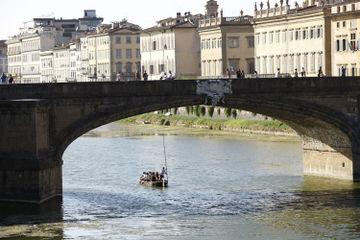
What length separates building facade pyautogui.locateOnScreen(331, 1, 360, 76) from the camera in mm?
101375

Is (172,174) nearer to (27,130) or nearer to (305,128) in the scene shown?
(305,128)

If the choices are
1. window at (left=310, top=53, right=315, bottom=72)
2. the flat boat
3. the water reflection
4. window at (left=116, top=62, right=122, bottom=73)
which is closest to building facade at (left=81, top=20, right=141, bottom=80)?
window at (left=116, top=62, right=122, bottom=73)

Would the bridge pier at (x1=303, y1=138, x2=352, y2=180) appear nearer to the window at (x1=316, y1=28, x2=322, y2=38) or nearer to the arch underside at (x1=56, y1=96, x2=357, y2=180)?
the arch underside at (x1=56, y1=96, x2=357, y2=180)

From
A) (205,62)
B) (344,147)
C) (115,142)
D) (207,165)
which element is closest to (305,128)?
(344,147)

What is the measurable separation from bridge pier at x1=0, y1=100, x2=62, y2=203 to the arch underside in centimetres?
254

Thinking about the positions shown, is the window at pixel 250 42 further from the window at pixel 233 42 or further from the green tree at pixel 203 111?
the green tree at pixel 203 111

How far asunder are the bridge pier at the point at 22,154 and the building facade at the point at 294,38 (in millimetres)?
42811

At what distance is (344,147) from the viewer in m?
74.8

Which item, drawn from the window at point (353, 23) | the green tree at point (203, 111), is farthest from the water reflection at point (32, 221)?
the green tree at point (203, 111)

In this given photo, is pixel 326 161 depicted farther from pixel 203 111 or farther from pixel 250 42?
pixel 250 42

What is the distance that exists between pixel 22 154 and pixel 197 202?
9130 millimetres

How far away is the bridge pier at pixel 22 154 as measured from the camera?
64.8 meters

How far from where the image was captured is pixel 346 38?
104m

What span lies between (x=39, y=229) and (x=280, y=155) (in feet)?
115
